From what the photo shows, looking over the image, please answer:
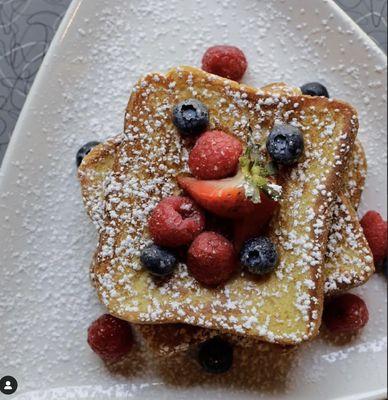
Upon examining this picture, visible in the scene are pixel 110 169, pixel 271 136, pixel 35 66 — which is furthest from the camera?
pixel 35 66

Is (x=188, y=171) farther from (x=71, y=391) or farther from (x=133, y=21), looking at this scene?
(x=71, y=391)

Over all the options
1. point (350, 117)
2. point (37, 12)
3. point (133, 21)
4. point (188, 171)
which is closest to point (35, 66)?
point (37, 12)

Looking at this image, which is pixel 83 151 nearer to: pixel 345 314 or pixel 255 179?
pixel 255 179

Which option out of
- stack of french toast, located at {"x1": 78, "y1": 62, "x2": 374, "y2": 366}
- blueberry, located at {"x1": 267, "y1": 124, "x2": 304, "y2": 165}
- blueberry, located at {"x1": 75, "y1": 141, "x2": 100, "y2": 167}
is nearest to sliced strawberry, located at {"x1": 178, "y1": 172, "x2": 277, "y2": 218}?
stack of french toast, located at {"x1": 78, "y1": 62, "x2": 374, "y2": 366}

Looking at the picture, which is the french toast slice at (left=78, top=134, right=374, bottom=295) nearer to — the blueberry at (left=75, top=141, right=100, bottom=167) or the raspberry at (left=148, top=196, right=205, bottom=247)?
the blueberry at (left=75, top=141, right=100, bottom=167)

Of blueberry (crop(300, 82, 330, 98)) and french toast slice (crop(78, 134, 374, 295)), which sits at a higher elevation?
blueberry (crop(300, 82, 330, 98))

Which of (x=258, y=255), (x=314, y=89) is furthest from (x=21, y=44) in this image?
(x=258, y=255)

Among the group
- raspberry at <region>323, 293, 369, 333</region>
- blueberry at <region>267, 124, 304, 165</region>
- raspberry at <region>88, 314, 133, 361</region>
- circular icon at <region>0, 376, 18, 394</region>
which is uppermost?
blueberry at <region>267, 124, 304, 165</region>

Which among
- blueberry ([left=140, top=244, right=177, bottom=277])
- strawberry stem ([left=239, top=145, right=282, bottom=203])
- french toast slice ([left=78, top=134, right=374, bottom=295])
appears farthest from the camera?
french toast slice ([left=78, top=134, right=374, bottom=295])
